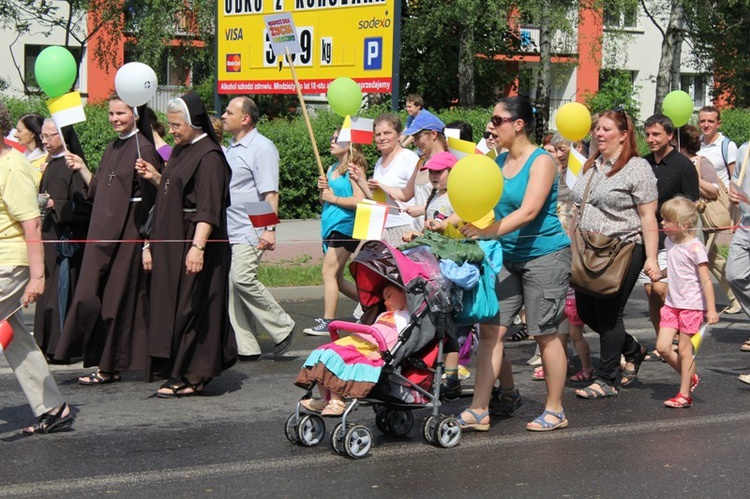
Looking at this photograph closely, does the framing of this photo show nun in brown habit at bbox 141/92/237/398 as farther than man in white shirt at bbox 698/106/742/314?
No

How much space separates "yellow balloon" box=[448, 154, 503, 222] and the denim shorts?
53 centimetres

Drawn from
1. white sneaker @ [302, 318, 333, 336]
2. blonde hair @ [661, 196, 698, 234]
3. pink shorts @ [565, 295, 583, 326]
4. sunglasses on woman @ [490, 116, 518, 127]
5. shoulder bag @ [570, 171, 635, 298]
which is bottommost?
white sneaker @ [302, 318, 333, 336]

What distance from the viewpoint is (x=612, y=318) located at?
303 inches

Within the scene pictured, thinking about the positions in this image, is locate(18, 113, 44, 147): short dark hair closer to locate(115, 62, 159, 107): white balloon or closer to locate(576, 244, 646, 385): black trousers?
locate(115, 62, 159, 107): white balloon

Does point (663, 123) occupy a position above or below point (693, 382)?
above

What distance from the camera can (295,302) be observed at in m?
11.9

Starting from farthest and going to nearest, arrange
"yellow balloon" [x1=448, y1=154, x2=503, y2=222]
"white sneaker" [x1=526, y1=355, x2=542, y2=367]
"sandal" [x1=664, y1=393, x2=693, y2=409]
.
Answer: "white sneaker" [x1=526, y1=355, x2=542, y2=367]
"sandal" [x1=664, y1=393, x2=693, y2=409]
"yellow balloon" [x1=448, y1=154, x2=503, y2=222]

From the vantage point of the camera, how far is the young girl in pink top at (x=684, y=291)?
7.45 metres

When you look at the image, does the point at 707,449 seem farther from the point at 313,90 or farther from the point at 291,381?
the point at 313,90

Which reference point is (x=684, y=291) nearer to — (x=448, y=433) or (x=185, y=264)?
(x=448, y=433)

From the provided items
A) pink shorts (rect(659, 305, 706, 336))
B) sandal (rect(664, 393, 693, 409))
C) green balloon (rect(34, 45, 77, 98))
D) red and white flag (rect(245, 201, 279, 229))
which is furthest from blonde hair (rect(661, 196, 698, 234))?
green balloon (rect(34, 45, 77, 98))

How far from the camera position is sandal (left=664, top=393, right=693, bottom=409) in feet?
24.0

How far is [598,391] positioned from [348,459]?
2.32 meters

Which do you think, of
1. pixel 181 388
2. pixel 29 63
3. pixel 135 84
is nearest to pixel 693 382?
pixel 181 388
